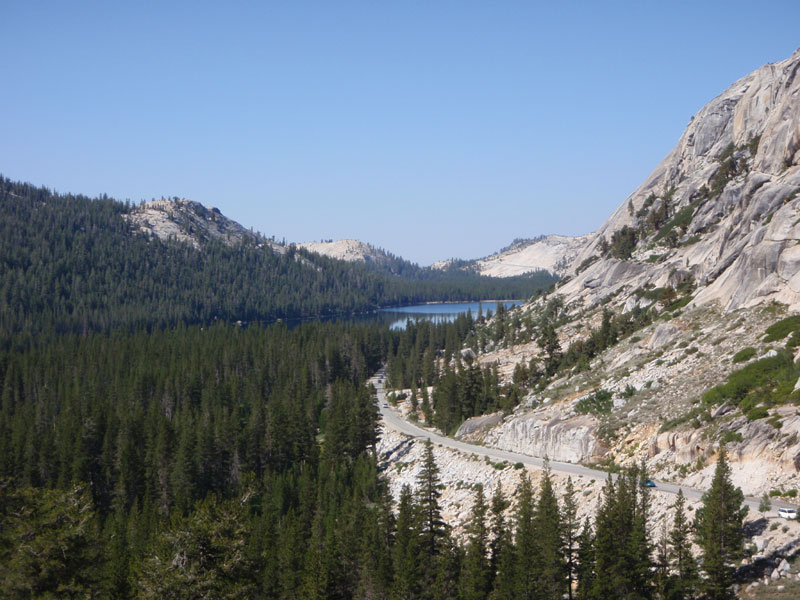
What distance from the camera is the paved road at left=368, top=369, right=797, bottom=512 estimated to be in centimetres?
4450

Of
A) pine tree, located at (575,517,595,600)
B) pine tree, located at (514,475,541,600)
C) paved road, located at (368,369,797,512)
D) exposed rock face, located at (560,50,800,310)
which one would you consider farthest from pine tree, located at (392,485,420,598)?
exposed rock face, located at (560,50,800,310)

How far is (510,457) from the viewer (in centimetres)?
6581

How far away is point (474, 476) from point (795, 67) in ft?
278

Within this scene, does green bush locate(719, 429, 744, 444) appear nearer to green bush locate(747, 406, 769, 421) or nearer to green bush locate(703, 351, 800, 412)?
green bush locate(747, 406, 769, 421)

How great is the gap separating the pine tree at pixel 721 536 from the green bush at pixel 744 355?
2254cm

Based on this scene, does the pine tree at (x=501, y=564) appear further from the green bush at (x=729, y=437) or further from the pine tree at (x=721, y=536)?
the green bush at (x=729, y=437)

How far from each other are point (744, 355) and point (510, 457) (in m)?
24.2

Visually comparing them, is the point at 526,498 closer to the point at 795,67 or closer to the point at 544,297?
the point at 795,67

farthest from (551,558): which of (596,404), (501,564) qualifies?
(596,404)

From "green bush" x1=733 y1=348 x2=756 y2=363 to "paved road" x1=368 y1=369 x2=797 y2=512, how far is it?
1528 centimetres

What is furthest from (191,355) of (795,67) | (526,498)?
(795,67)

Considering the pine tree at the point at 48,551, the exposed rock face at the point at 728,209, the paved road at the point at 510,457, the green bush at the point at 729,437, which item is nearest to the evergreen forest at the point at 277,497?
the pine tree at the point at 48,551

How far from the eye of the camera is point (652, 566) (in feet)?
125

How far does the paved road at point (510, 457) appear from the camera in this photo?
44500 millimetres
